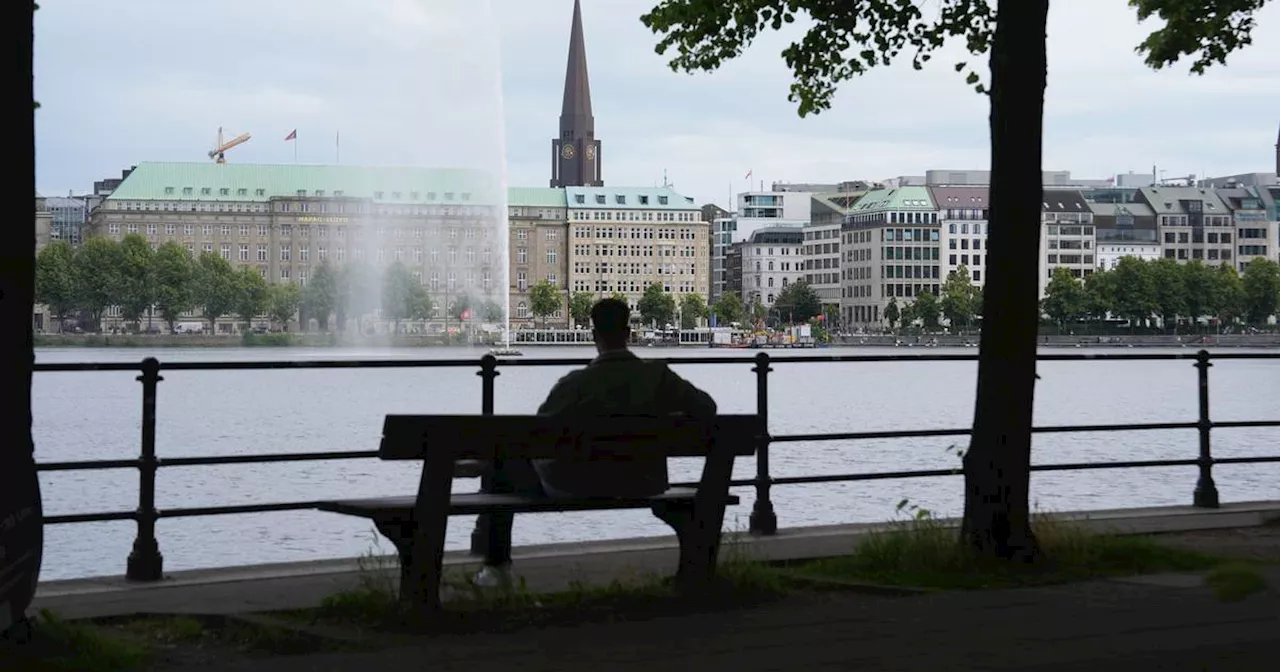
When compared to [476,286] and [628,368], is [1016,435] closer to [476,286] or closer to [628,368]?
[628,368]

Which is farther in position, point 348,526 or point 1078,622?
point 348,526

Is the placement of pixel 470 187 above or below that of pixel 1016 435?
above

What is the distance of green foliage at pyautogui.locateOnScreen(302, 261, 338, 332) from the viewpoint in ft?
604

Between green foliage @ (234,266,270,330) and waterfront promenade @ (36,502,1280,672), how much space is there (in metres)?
179

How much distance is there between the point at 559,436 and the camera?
23.0ft

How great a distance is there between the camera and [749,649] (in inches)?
259

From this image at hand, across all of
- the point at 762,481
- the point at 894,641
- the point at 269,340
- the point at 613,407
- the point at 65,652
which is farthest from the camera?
the point at 269,340

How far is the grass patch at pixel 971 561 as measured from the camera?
8.48 m

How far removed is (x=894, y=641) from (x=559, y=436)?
1.49 m

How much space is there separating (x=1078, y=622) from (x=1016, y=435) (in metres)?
2.07

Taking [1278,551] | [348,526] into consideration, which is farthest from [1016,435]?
[348,526]

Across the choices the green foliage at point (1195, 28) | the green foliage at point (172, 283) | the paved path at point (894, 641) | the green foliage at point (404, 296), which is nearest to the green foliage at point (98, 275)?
the green foliage at point (172, 283)

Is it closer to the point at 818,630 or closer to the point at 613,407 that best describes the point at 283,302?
the point at 613,407

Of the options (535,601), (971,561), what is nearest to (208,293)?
(971,561)
